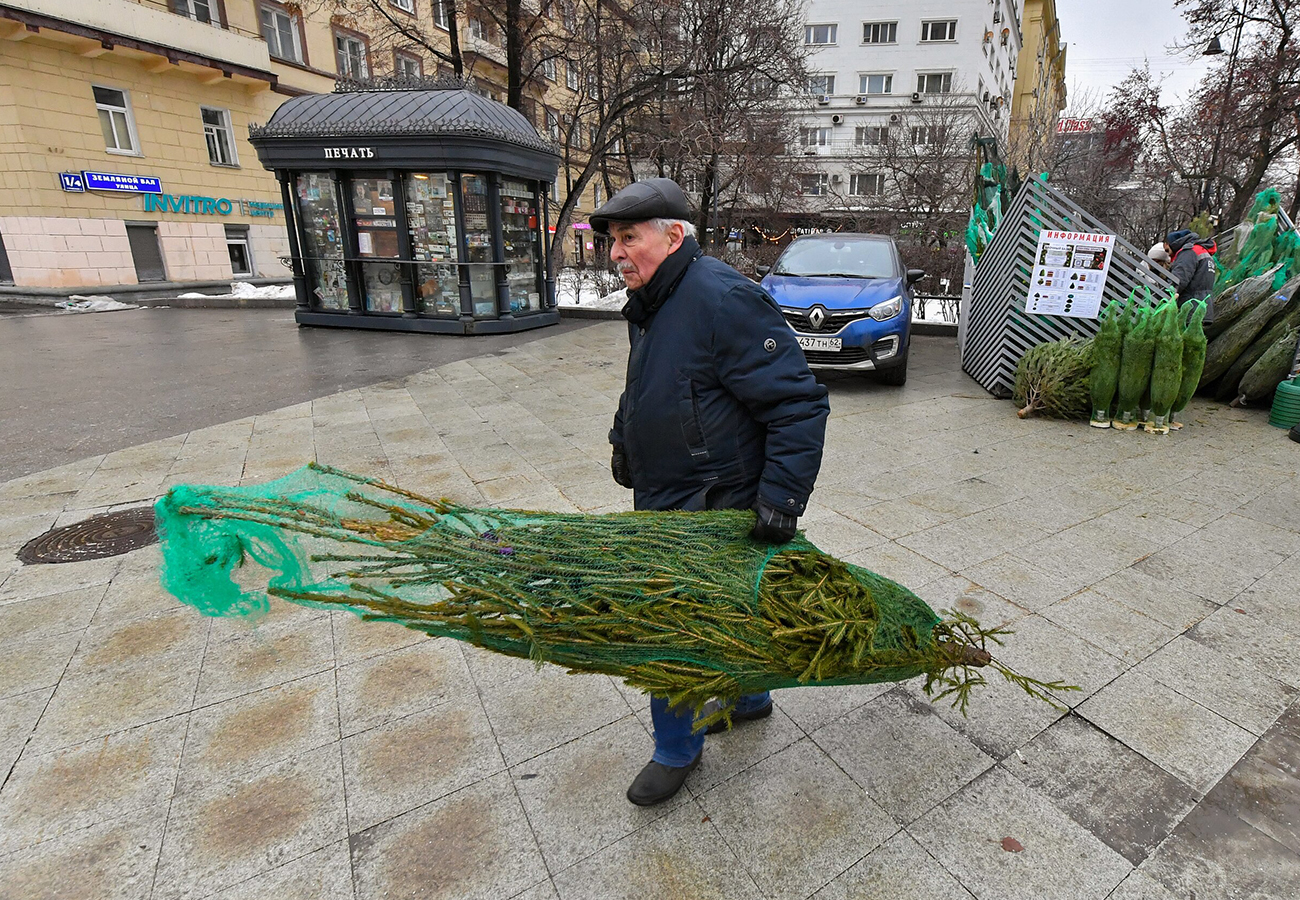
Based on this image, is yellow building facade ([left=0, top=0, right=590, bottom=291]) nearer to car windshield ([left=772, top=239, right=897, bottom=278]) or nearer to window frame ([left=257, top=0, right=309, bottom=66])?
window frame ([left=257, top=0, right=309, bottom=66])

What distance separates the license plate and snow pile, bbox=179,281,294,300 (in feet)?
50.9

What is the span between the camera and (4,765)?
7.80 ft

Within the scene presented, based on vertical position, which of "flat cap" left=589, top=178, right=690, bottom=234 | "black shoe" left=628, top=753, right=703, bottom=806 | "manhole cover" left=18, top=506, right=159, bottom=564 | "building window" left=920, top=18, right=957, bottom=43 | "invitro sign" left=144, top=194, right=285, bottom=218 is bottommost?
"black shoe" left=628, top=753, right=703, bottom=806

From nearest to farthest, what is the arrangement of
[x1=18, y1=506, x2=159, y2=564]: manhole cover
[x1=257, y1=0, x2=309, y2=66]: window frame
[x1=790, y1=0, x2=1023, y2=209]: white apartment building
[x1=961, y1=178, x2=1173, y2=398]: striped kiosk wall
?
1. [x1=18, y1=506, x2=159, y2=564]: manhole cover
2. [x1=961, y1=178, x2=1173, y2=398]: striped kiosk wall
3. [x1=257, y1=0, x2=309, y2=66]: window frame
4. [x1=790, y1=0, x2=1023, y2=209]: white apartment building

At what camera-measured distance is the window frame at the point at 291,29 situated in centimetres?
2130

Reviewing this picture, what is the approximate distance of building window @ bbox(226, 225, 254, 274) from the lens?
21.2 metres

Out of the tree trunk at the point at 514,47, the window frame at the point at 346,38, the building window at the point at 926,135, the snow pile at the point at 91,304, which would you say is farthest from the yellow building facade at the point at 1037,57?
the snow pile at the point at 91,304

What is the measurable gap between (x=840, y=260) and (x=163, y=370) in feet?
29.8

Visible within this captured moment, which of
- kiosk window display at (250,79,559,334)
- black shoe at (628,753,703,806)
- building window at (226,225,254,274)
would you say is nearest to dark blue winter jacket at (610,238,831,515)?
black shoe at (628,753,703,806)

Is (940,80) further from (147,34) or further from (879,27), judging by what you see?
(147,34)

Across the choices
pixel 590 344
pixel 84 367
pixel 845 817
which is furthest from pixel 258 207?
pixel 845 817

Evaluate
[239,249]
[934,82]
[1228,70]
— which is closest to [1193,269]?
[1228,70]

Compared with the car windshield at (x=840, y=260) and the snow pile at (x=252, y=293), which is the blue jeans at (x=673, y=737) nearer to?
the car windshield at (x=840, y=260)

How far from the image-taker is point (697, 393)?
6.73 feet
